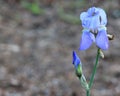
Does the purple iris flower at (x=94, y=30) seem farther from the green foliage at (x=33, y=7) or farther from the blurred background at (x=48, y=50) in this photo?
the green foliage at (x=33, y=7)

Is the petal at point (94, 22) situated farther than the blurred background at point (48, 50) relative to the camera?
No

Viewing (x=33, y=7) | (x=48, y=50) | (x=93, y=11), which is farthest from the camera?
(x=33, y=7)

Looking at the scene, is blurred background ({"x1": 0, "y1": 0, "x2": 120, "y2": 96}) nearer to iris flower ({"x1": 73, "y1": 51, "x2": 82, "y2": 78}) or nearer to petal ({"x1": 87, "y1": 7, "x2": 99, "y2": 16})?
iris flower ({"x1": 73, "y1": 51, "x2": 82, "y2": 78})

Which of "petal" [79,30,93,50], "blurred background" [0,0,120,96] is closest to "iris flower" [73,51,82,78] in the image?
"petal" [79,30,93,50]

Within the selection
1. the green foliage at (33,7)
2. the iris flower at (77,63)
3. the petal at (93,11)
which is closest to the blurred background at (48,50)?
the green foliage at (33,7)

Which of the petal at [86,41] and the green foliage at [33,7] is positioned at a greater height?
the petal at [86,41]

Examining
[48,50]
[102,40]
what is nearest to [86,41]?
[102,40]

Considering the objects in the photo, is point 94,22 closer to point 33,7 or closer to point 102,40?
point 102,40

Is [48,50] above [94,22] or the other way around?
the other way around
